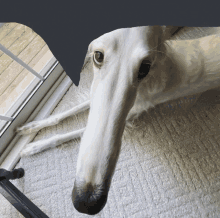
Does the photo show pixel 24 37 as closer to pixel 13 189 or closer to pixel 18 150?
pixel 18 150

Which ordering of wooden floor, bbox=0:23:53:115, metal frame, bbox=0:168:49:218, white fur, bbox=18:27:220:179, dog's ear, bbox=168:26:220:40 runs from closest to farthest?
1. white fur, bbox=18:27:220:179
2. dog's ear, bbox=168:26:220:40
3. metal frame, bbox=0:168:49:218
4. wooden floor, bbox=0:23:53:115

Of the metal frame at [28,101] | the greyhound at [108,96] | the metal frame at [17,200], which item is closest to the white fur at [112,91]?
the greyhound at [108,96]

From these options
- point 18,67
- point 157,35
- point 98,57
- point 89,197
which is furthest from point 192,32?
point 18,67

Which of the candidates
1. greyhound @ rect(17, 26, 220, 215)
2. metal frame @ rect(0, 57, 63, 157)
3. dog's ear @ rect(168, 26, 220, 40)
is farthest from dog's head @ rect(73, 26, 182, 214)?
metal frame @ rect(0, 57, 63, 157)

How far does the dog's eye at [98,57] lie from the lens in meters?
0.51

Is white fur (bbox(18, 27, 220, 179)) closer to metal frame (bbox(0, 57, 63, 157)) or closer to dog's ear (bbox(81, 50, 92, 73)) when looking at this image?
dog's ear (bbox(81, 50, 92, 73))

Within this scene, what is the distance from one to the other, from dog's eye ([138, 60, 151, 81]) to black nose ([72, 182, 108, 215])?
0.31 metres

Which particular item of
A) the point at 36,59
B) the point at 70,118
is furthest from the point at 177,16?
the point at 36,59

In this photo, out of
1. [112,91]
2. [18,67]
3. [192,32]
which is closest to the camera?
[112,91]

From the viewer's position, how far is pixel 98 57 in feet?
1.70

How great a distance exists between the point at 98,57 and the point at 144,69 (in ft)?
0.42

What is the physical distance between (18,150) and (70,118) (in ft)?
1.02

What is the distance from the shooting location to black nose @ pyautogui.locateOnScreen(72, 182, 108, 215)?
497 millimetres

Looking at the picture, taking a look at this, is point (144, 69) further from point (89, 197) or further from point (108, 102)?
point (89, 197)
